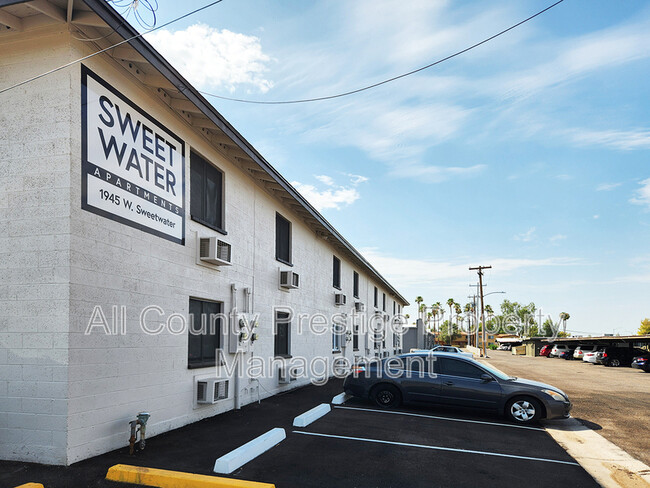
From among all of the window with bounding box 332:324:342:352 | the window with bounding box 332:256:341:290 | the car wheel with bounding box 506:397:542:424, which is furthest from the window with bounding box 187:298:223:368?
the window with bounding box 332:256:341:290

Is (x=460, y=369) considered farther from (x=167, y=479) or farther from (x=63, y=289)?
(x=63, y=289)

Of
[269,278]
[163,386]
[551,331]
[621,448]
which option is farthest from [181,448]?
[551,331]

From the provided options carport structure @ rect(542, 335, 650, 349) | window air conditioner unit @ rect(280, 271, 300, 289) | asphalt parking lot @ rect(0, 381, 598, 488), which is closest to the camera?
asphalt parking lot @ rect(0, 381, 598, 488)

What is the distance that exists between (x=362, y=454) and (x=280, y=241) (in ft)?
27.7

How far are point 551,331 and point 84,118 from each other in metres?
135

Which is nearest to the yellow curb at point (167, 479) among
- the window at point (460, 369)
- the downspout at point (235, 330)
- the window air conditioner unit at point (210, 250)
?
the window air conditioner unit at point (210, 250)

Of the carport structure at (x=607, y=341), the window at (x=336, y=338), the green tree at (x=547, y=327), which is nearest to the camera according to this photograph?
the window at (x=336, y=338)

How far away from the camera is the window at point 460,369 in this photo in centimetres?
1080

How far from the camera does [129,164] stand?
760 cm

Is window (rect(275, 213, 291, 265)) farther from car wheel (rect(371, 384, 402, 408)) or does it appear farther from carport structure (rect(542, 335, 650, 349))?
carport structure (rect(542, 335, 650, 349))

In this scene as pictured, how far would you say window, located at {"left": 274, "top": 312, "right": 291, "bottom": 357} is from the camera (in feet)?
45.8

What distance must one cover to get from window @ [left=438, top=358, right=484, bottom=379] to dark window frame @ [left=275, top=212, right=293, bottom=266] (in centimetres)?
556

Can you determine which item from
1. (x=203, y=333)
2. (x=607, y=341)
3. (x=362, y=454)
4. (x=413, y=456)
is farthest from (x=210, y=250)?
(x=607, y=341)

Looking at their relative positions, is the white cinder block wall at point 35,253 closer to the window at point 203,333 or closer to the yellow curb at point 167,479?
the yellow curb at point 167,479
